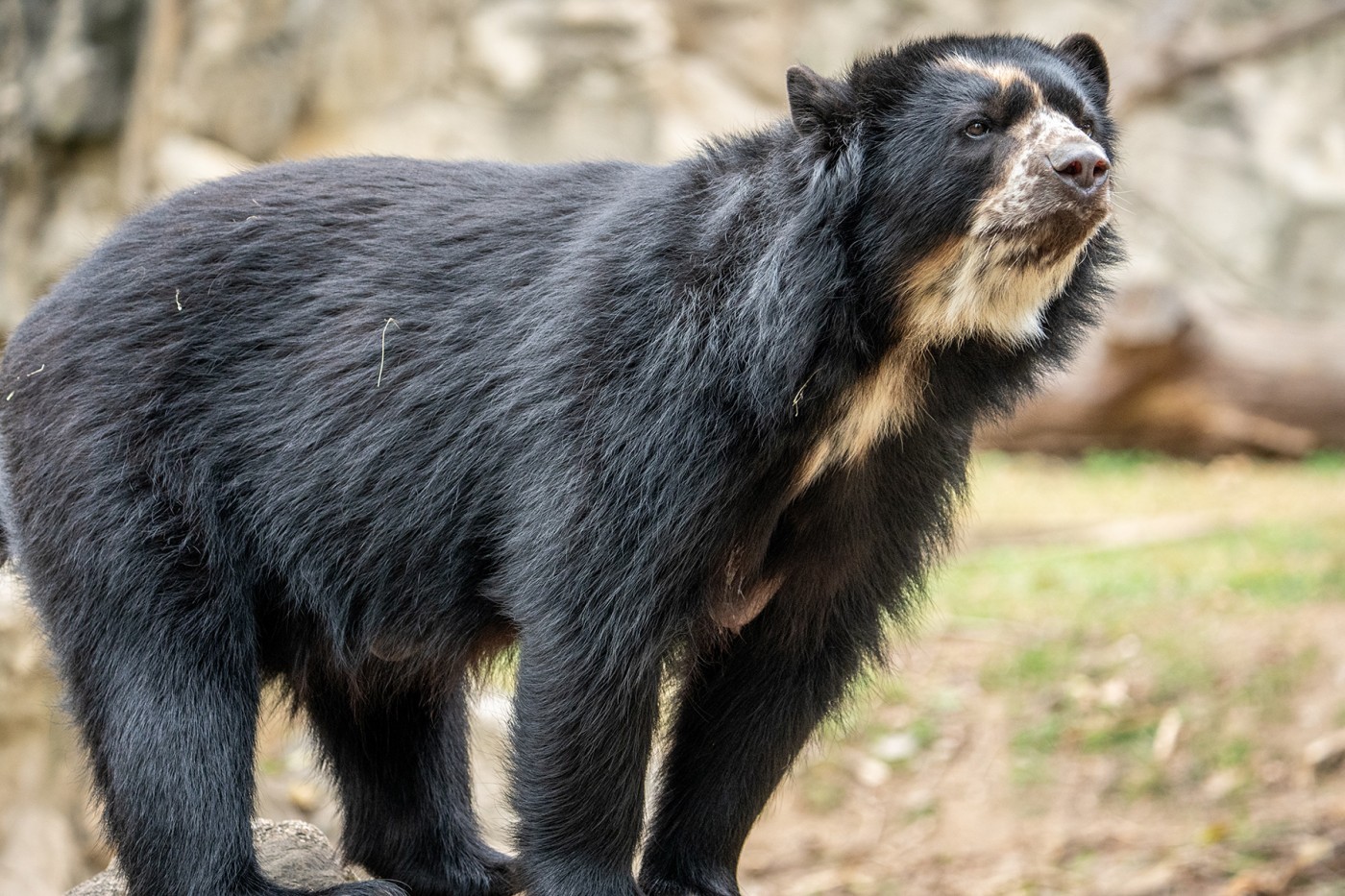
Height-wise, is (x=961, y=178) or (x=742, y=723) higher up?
(x=961, y=178)

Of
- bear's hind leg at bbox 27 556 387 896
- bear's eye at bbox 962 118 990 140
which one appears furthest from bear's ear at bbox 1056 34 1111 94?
bear's hind leg at bbox 27 556 387 896

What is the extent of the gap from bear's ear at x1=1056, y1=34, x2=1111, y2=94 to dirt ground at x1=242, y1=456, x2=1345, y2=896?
8.18ft

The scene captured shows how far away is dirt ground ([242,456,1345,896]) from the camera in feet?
18.7

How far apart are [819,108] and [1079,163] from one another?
20.6 inches

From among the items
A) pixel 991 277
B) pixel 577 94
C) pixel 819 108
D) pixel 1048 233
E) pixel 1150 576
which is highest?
pixel 819 108

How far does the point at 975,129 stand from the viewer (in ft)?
10.2

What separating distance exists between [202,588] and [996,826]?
3849 mm

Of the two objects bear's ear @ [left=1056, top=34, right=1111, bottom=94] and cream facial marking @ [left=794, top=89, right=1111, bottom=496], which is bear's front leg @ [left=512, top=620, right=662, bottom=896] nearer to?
cream facial marking @ [left=794, top=89, right=1111, bottom=496]

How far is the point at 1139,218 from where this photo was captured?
1511cm

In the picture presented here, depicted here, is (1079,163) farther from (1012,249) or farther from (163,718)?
(163,718)

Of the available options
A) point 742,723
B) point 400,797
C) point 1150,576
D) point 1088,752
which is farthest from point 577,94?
point 742,723

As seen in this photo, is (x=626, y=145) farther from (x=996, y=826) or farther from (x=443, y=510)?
(x=443, y=510)

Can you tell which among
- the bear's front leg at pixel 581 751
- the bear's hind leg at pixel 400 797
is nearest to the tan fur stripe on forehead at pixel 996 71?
the bear's front leg at pixel 581 751

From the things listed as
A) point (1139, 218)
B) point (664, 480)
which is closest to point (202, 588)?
point (664, 480)
